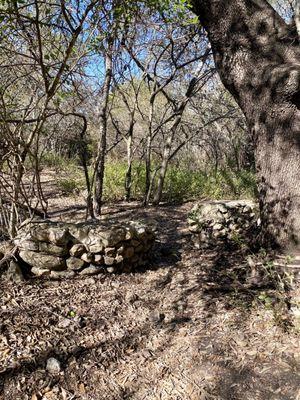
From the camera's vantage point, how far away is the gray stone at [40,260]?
9.15 feet

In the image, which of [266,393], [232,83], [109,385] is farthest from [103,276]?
[232,83]

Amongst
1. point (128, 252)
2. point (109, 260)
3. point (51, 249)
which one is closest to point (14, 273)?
point (51, 249)

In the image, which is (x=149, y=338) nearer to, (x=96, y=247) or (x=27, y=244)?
(x=96, y=247)

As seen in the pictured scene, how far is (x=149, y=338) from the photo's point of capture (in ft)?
7.57

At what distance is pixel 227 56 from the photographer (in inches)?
115

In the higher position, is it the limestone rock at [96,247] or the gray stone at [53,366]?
the limestone rock at [96,247]

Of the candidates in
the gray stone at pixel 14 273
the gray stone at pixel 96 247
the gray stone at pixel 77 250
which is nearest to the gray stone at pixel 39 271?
the gray stone at pixel 14 273

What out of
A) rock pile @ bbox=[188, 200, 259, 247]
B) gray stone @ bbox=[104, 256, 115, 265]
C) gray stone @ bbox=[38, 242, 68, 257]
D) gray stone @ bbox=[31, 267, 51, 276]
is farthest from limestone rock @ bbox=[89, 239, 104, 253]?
rock pile @ bbox=[188, 200, 259, 247]

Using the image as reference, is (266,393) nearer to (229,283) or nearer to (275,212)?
(229,283)

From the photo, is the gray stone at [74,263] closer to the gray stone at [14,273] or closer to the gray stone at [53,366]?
the gray stone at [14,273]

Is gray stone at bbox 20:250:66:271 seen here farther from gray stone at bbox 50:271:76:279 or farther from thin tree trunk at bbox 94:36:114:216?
thin tree trunk at bbox 94:36:114:216

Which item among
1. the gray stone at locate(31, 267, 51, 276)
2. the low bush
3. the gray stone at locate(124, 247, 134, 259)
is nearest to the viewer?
the gray stone at locate(31, 267, 51, 276)

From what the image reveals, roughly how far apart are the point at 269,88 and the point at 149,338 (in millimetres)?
2217

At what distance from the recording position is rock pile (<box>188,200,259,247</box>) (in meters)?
3.71
